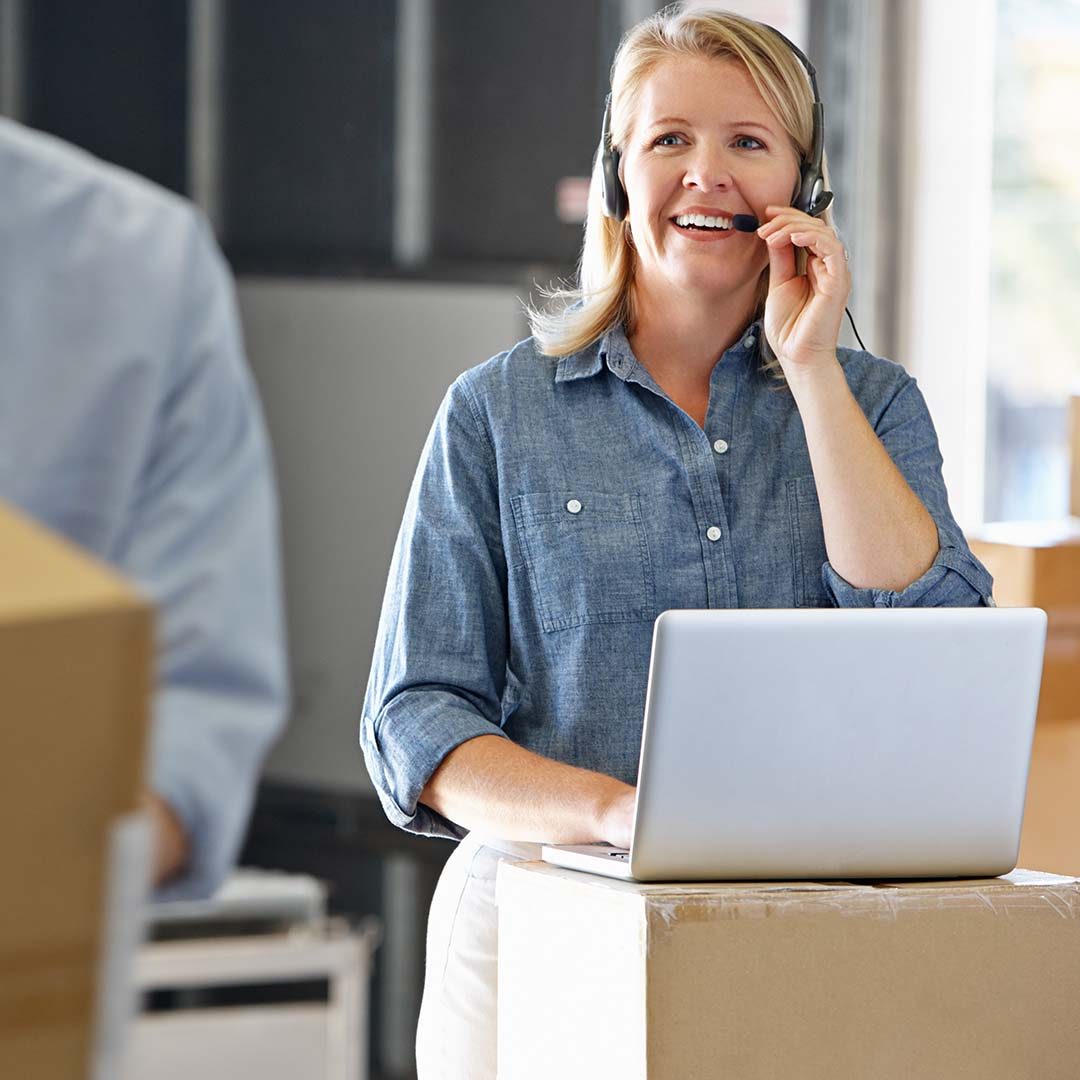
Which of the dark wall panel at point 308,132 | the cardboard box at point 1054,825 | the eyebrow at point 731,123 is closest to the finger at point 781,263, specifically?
the eyebrow at point 731,123

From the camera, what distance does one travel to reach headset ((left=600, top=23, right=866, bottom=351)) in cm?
164

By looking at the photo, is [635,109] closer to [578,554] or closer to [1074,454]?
[578,554]

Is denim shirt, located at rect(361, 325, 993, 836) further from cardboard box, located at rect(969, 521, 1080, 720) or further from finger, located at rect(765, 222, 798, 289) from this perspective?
cardboard box, located at rect(969, 521, 1080, 720)

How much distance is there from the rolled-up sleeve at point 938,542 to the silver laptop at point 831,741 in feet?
0.85

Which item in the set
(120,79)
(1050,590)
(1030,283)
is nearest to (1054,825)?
(1050,590)

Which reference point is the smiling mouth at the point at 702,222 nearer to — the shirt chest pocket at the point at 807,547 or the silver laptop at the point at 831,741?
the shirt chest pocket at the point at 807,547

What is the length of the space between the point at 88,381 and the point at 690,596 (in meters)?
0.83

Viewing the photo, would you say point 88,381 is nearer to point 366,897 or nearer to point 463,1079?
point 463,1079

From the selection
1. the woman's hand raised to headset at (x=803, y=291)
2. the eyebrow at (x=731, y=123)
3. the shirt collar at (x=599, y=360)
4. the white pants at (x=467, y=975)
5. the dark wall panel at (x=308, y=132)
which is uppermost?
the dark wall panel at (x=308, y=132)

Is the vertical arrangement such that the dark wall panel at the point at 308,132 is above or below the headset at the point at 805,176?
above

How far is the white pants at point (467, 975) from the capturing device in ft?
4.89

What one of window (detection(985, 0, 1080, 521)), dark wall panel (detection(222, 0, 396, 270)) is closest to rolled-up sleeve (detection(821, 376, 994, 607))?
dark wall panel (detection(222, 0, 396, 270))

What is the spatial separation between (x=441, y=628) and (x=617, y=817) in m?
0.28

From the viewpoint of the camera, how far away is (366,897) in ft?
9.48
